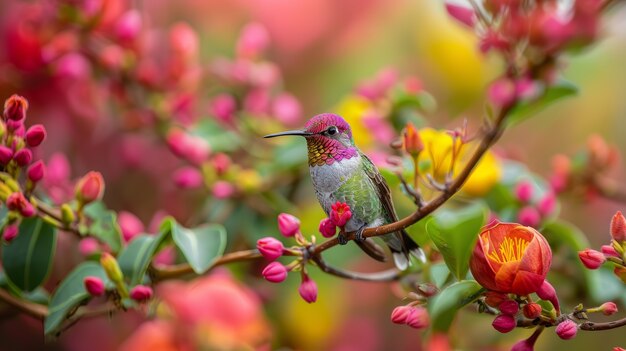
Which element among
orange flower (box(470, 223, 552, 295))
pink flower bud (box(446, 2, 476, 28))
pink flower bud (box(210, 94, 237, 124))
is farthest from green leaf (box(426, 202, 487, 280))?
pink flower bud (box(210, 94, 237, 124))

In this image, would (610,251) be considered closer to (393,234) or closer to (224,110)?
(393,234)

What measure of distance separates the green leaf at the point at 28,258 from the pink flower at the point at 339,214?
24 centimetres

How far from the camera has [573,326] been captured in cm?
38

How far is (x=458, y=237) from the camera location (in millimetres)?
410

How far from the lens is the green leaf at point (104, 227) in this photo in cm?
55

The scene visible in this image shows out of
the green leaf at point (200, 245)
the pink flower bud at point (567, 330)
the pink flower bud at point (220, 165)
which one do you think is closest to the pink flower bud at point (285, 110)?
the pink flower bud at point (220, 165)

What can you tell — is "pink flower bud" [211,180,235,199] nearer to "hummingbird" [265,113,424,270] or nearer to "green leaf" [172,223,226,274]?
"green leaf" [172,223,226,274]

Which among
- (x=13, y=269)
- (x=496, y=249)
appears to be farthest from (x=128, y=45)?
(x=496, y=249)

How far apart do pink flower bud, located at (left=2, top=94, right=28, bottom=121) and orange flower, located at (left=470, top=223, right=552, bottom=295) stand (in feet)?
0.94

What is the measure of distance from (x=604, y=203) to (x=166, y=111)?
0.64 meters

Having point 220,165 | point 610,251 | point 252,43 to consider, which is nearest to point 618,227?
point 610,251

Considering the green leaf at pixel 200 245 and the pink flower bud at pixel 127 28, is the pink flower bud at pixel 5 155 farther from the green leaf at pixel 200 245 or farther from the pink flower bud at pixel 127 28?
the pink flower bud at pixel 127 28

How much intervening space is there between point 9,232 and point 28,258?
0.04 metres

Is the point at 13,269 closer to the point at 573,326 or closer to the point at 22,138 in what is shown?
the point at 22,138
